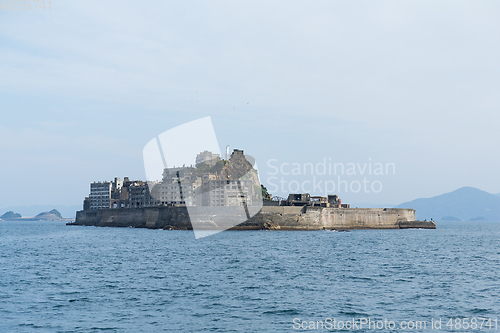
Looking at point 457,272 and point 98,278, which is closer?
point 98,278

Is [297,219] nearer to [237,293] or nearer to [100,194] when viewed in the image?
[237,293]

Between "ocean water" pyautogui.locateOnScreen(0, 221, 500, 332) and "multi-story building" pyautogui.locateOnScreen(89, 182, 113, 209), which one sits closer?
"ocean water" pyautogui.locateOnScreen(0, 221, 500, 332)

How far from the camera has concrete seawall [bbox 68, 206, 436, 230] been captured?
9256 cm

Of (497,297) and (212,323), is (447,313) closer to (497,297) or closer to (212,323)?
(497,297)

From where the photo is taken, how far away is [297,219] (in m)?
95.1

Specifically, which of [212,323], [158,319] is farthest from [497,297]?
[158,319]

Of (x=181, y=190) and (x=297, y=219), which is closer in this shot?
(x=297, y=219)

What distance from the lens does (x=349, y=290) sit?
26016 millimetres

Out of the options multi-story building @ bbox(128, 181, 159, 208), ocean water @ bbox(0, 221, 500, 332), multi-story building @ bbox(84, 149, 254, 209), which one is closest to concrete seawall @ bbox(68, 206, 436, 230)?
multi-story building @ bbox(84, 149, 254, 209)

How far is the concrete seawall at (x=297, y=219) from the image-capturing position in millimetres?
92562

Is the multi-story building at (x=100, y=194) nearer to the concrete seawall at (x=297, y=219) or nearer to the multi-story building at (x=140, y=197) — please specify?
the multi-story building at (x=140, y=197)

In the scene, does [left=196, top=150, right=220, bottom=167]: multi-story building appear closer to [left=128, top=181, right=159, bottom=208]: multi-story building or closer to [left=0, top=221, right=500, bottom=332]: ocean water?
[left=128, top=181, right=159, bottom=208]: multi-story building

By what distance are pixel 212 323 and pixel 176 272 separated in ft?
46.4

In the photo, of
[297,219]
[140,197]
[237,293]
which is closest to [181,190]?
[140,197]
